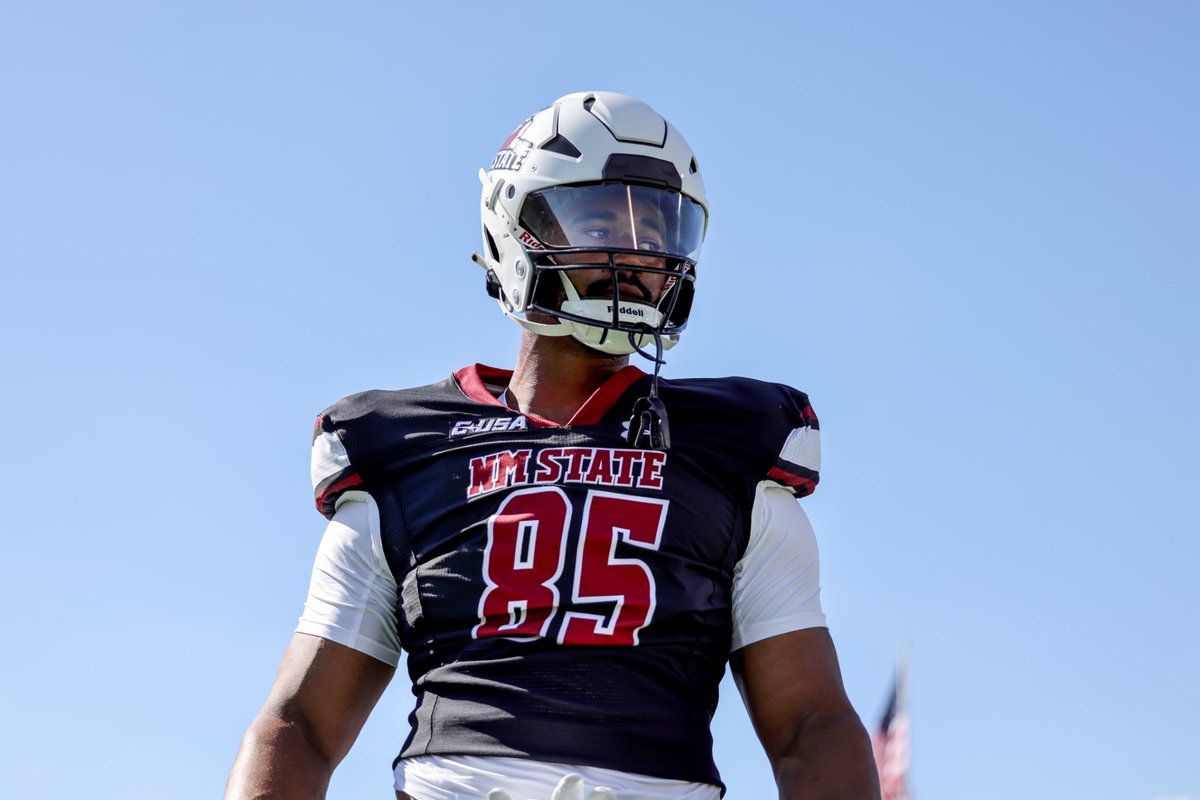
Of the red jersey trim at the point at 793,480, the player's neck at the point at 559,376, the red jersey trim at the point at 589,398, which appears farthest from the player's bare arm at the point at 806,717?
the player's neck at the point at 559,376

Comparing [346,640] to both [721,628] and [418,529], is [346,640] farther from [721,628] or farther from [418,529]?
[721,628]

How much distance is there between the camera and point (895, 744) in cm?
1866

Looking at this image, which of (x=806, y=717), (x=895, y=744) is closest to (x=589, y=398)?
(x=806, y=717)

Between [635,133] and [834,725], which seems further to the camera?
[635,133]

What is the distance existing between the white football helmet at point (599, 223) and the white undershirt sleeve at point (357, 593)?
73cm

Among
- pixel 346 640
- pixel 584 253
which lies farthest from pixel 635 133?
pixel 346 640

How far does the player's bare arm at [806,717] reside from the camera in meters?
3.74

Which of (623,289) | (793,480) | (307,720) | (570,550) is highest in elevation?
(623,289)

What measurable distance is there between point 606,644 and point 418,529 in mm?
622

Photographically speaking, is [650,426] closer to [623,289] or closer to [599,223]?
[623,289]

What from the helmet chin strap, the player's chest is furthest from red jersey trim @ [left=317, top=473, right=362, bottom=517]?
the helmet chin strap

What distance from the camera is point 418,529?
4082 millimetres

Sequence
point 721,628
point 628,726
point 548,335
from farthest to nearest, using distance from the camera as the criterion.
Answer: point 548,335 < point 721,628 < point 628,726

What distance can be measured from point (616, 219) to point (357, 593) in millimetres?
1207
